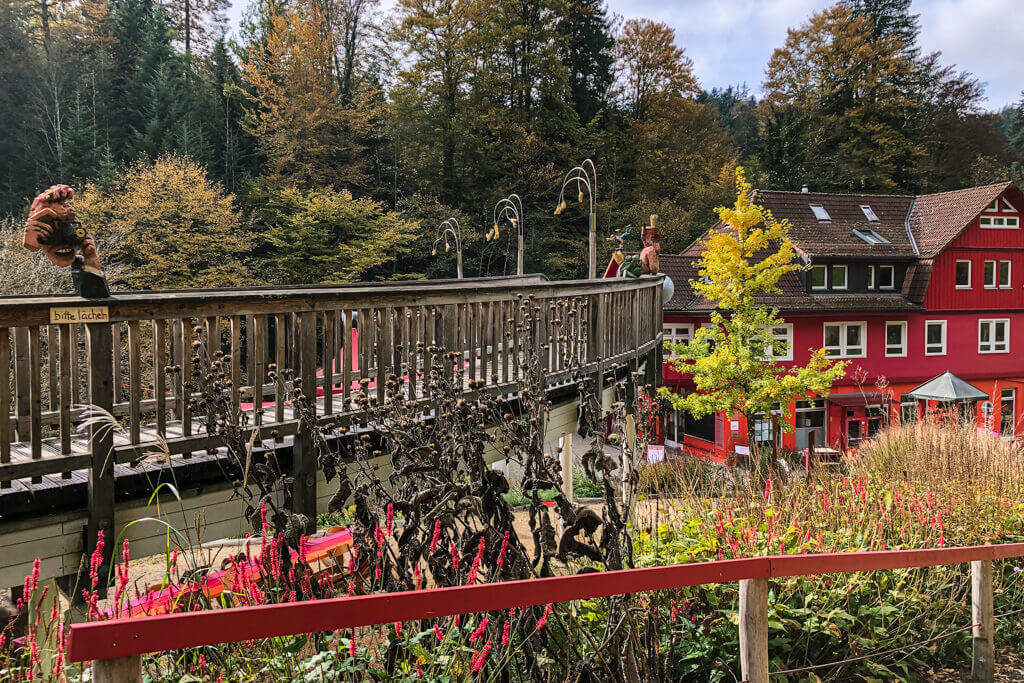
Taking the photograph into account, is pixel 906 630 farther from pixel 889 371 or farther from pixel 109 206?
pixel 109 206

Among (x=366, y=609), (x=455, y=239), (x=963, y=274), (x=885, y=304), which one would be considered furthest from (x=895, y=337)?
(x=366, y=609)

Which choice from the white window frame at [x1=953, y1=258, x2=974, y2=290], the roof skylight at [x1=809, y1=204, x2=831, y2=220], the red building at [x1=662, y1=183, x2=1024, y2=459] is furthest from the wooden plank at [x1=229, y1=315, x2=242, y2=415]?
the white window frame at [x1=953, y1=258, x2=974, y2=290]

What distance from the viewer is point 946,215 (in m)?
29.0

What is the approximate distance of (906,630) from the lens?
4117 mm

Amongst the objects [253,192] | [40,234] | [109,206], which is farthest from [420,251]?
[40,234]

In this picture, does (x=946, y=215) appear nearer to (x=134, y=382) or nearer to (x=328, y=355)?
(x=328, y=355)

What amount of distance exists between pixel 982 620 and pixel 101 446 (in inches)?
176

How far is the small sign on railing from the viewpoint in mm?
3787

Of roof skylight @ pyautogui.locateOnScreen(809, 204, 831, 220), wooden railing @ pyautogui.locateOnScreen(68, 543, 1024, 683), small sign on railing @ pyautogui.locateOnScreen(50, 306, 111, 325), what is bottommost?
wooden railing @ pyautogui.locateOnScreen(68, 543, 1024, 683)

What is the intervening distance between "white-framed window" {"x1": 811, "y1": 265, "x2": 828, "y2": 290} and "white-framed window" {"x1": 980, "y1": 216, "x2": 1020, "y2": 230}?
6.93m

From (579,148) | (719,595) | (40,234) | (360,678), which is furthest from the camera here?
(579,148)

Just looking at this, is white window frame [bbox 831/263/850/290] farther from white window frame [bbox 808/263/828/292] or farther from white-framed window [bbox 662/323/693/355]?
white-framed window [bbox 662/323/693/355]

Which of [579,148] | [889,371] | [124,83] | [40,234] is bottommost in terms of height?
[889,371]

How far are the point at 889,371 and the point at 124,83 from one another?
3690cm
